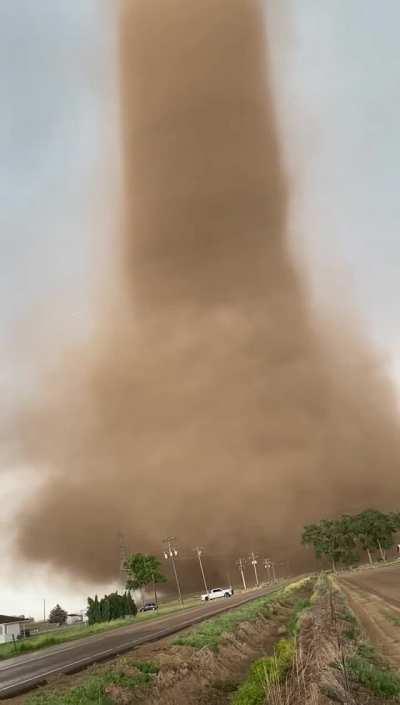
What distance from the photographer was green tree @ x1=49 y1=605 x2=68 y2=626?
173875 mm

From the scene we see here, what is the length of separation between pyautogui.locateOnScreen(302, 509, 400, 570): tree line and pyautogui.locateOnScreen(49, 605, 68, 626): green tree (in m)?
78.4

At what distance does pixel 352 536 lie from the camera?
17188 cm

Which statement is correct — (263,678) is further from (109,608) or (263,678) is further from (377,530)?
(377,530)

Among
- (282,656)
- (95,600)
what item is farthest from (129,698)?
(95,600)

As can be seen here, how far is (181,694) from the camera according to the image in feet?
56.2

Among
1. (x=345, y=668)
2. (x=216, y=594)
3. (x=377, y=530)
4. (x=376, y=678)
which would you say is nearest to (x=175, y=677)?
(x=376, y=678)

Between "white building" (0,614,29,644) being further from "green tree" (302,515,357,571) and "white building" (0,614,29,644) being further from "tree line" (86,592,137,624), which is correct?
"green tree" (302,515,357,571)

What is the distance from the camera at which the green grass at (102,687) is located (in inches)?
599

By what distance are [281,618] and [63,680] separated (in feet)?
80.4

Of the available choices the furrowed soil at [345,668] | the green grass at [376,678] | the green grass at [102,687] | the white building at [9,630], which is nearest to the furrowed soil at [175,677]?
the green grass at [102,687]

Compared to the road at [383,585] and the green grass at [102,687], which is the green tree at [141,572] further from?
Result: the green grass at [102,687]

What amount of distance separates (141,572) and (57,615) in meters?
74.0

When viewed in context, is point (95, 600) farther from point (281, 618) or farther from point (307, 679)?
point (307, 679)

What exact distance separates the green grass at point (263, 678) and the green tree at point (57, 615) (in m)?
173
